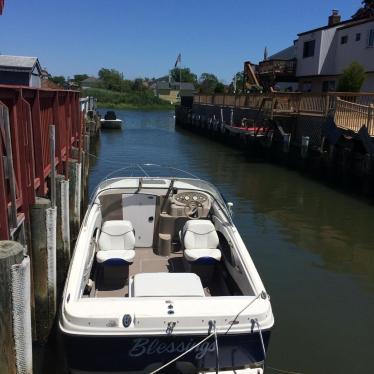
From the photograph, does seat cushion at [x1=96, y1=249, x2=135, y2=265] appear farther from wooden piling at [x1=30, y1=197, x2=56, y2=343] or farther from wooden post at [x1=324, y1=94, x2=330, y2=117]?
wooden post at [x1=324, y1=94, x2=330, y2=117]

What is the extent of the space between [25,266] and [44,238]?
1.91m

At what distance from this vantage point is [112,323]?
4535 millimetres

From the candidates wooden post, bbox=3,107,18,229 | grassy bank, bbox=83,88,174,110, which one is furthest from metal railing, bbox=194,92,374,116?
grassy bank, bbox=83,88,174,110

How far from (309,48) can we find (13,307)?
125ft

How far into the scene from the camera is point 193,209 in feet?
28.5

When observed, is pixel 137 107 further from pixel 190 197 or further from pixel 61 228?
pixel 61 228

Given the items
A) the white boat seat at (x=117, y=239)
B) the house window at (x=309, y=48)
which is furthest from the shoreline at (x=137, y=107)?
the white boat seat at (x=117, y=239)

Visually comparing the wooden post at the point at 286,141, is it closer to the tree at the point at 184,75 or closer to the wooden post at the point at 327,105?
the wooden post at the point at 327,105

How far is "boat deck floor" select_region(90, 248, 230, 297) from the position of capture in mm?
6863

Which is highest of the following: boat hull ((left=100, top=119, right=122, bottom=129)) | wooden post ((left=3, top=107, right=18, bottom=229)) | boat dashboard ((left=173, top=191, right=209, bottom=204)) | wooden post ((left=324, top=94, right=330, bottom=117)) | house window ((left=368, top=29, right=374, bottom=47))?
house window ((left=368, top=29, right=374, bottom=47))

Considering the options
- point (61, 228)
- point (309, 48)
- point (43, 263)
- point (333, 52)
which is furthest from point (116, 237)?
point (309, 48)

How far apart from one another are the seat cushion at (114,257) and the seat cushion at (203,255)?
895 millimetres

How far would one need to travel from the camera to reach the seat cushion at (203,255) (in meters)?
6.93

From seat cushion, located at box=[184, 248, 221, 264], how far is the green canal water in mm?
1543
